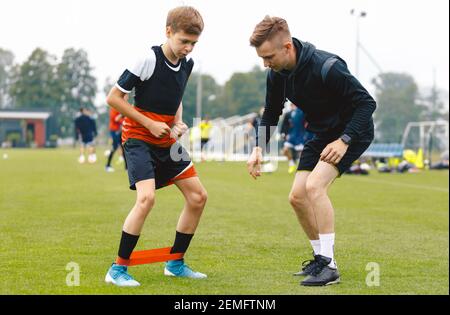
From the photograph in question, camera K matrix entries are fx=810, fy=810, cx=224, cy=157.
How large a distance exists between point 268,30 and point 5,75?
136563 millimetres

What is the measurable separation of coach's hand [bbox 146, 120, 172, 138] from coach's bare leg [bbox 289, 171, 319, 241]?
1.25m

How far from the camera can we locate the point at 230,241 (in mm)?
9141

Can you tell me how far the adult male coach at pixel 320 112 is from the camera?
627cm

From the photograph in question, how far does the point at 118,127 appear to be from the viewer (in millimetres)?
27156

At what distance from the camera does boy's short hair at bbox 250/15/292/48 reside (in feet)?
20.3

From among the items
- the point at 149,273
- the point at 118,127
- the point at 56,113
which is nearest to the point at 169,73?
the point at 149,273

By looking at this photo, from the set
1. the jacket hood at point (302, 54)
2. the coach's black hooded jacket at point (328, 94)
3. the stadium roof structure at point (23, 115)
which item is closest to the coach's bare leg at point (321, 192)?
the coach's black hooded jacket at point (328, 94)

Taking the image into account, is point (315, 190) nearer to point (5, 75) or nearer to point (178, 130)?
point (178, 130)

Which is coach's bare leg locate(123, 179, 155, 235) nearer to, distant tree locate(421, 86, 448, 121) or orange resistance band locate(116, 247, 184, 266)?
orange resistance band locate(116, 247, 184, 266)

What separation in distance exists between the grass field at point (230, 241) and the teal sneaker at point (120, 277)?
9 centimetres

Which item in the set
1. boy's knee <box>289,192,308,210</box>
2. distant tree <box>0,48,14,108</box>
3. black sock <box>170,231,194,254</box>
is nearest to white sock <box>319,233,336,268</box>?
boy's knee <box>289,192,308,210</box>

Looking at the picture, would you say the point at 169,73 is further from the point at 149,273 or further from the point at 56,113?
the point at 56,113

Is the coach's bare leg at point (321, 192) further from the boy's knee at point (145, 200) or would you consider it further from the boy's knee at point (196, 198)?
the boy's knee at point (145, 200)

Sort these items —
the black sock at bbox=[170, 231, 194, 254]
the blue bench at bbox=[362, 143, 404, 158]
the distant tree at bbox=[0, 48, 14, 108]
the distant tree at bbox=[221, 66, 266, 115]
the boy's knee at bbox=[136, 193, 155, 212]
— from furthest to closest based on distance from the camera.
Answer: the distant tree at bbox=[0, 48, 14, 108] → the distant tree at bbox=[221, 66, 266, 115] → the blue bench at bbox=[362, 143, 404, 158] → the black sock at bbox=[170, 231, 194, 254] → the boy's knee at bbox=[136, 193, 155, 212]
